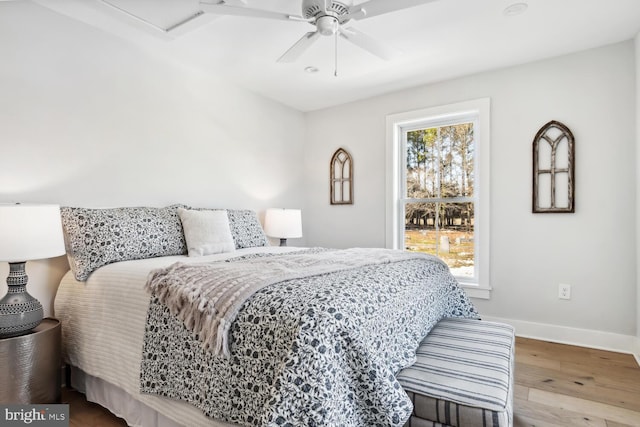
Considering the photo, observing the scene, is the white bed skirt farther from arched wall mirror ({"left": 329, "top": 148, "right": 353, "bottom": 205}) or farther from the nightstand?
arched wall mirror ({"left": 329, "top": 148, "right": 353, "bottom": 205})

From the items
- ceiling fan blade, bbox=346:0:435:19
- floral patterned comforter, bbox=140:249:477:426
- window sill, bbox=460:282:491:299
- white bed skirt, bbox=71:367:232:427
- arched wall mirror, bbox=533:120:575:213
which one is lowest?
white bed skirt, bbox=71:367:232:427

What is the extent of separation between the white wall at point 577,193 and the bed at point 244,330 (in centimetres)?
116

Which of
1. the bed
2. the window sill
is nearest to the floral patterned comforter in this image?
the bed

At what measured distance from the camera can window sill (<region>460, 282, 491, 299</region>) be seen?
3322 mm

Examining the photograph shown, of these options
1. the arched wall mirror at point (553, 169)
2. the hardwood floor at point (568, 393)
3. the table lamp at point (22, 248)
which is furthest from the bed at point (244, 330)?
the arched wall mirror at point (553, 169)

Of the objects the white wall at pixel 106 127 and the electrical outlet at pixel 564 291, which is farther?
the electrical outlet at pixel 564 291

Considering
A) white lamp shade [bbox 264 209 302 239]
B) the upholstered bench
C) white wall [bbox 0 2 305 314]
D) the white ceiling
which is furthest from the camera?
white lamp shade [bbox 264 209 302 239]

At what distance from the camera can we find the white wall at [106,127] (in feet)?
7.22

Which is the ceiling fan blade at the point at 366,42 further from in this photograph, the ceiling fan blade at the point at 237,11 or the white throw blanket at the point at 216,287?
the white throw blanket at the point at 216,287

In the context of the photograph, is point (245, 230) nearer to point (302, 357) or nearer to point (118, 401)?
point (118, 401)


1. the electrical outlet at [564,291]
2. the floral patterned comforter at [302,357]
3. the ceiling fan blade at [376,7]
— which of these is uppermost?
the ceiling fan blade at [376,7]

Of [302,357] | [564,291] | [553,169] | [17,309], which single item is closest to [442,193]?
[553,169]

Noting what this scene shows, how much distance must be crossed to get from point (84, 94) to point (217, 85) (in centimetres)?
125

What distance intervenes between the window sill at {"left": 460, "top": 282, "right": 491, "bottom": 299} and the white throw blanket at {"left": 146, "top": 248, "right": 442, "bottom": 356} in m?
2.00
